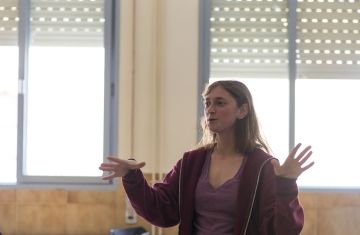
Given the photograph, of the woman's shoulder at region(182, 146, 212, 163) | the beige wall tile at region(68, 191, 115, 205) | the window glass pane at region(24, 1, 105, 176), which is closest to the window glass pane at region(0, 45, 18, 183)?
the window glass pane at region(24, 1, 105, 176)

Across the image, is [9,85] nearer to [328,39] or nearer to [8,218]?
[8,218]

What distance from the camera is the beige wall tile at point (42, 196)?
2777 mm

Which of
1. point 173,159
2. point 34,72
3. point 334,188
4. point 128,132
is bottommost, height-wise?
point 334,188

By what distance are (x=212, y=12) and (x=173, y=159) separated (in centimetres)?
111

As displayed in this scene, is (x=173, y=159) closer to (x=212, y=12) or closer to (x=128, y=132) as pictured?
(x=128, y=132)

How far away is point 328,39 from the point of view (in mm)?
2977

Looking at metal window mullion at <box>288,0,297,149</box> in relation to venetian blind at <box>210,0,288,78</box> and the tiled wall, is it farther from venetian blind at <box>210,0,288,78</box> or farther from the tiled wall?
the tiled wall

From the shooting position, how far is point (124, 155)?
277 centimetres

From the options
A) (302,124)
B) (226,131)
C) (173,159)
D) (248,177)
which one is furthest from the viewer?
(302,124)

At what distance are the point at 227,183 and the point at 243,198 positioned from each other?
0.30 feet

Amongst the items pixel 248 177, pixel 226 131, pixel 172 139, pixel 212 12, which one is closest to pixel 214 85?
pixel 226 131

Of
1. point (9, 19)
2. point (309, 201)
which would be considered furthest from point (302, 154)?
point (9, 19)

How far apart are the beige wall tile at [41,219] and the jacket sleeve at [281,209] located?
180cm

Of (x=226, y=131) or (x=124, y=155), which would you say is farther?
(x=124, y=155)
